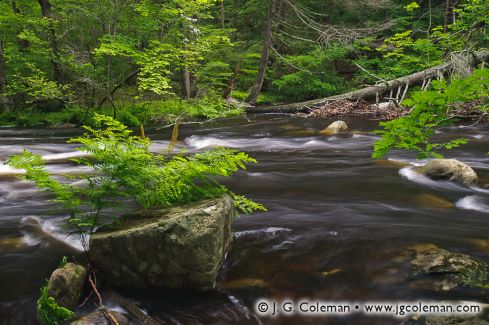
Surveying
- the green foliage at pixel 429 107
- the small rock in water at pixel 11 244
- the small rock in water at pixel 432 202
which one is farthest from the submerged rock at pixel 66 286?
the small rock in water at pixel 432 202

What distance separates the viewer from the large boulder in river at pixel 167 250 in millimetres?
3289

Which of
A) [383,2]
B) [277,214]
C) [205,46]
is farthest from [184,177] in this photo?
[383,2]

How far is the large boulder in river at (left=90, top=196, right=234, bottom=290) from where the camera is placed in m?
3.29

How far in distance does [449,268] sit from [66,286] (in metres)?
3.33

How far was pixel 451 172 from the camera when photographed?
6.59 m

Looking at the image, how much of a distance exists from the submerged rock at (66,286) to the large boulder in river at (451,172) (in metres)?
6.00

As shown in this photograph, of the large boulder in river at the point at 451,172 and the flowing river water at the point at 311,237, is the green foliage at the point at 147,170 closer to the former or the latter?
the flowing river water at the point at 311,237

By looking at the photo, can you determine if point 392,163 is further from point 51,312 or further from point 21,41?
point 21,41

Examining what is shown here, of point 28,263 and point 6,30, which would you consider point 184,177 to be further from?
point 6,30

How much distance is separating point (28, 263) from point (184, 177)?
1.90m

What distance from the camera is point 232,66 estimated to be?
23.3 meters

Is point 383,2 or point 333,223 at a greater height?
point 383,2

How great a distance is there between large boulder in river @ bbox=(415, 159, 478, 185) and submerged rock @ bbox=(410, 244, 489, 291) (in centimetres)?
325

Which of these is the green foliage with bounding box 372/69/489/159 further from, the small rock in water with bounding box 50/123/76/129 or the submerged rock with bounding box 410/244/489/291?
the small rock in water with bounding box 50/123/76/129
